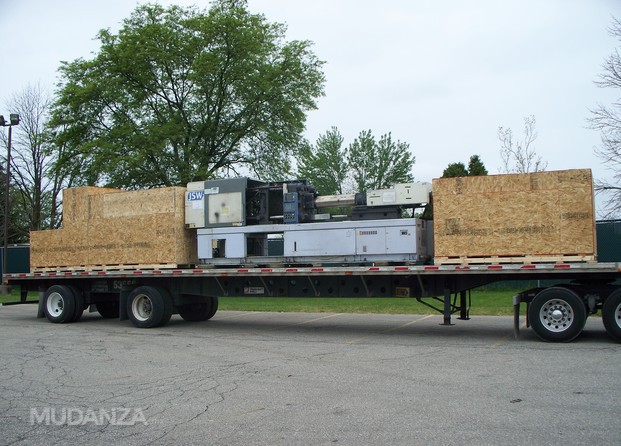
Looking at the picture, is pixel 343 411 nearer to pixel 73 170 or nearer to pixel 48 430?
pixel 48 430

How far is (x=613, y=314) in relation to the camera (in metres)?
10.9

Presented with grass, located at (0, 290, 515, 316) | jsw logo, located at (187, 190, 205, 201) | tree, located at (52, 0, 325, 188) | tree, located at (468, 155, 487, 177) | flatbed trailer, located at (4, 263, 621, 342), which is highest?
tree, located at (52, 0, 325, 188)

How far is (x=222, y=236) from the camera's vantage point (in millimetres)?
14477

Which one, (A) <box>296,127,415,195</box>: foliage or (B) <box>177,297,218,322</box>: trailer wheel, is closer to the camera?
(B) <box>177,297,218,322</box>: trailer wheel

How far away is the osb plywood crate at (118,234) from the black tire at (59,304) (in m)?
0.67

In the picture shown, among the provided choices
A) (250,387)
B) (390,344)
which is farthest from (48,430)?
(390,344)

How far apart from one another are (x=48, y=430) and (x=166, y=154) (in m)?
24.4

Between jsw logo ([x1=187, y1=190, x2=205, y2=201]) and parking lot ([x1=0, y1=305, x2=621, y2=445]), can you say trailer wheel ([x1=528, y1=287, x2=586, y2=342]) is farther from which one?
jsw logo ([x1=187, y1=190, x2=205, y2=201])

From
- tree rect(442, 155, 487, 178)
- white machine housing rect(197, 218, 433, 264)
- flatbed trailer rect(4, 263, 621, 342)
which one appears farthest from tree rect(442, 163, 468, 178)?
white machine housing rect(197, 218, 433, 264)

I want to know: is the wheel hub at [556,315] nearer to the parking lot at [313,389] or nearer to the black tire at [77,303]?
the parking lot at [313,389]

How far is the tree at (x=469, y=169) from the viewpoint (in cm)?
2876

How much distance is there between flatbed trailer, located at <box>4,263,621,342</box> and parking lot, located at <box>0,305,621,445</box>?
0.62 meters

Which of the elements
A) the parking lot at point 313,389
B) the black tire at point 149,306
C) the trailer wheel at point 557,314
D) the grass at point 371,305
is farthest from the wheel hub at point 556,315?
the black tire at point 149,306

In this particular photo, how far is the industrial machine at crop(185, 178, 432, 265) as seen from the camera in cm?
1268
